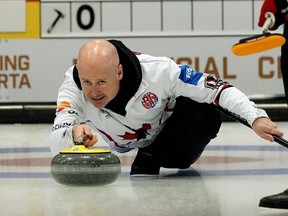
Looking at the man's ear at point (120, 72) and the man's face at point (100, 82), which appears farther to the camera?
the man's ear at point (120, 72)

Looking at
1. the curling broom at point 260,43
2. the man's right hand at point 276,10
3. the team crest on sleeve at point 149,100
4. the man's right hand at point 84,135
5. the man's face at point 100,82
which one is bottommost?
the man's right hand at point 84,135

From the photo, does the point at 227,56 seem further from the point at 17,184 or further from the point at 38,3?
the point at 17,184

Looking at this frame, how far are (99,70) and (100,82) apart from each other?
2.1 inches

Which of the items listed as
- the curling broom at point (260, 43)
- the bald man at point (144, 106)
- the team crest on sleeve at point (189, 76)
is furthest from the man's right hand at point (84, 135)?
the curling broom at point (260, 43)

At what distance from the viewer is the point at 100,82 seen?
111 inches

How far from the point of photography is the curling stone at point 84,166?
2.76 metres

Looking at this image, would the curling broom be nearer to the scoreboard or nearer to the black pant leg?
the black pant leg

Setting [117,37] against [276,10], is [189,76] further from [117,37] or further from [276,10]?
[117,37]

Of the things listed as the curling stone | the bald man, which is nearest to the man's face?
the bald man

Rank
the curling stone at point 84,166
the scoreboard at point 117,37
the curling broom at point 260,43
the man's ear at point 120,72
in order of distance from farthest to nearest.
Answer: the scoreboard at point 117,37 → the man's ear at point 120,72 → the curling stone at point 84,166 → the curling broom at point 260,43

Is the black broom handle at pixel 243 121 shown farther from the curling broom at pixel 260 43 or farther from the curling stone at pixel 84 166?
the curling stone at pixel 84 166

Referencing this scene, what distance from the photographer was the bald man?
2.82 meters

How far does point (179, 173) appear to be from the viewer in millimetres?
3400

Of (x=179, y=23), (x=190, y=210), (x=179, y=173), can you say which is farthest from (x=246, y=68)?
(x=190, y=210)
